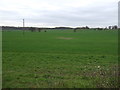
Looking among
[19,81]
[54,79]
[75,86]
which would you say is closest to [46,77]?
[54,79]

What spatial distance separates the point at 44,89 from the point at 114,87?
213 centimetres

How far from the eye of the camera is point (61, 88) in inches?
262

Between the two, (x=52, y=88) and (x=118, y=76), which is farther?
(x=118, y=76)

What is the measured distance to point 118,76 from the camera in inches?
294

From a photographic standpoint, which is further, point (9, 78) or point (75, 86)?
point (9, 78)

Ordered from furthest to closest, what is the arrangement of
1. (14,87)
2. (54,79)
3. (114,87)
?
(54,79), (14,87), (114,87)

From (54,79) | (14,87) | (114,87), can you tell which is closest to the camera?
(114,87)

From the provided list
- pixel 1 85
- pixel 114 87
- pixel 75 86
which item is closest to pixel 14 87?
pixel 1 85

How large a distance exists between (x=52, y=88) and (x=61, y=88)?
287mm

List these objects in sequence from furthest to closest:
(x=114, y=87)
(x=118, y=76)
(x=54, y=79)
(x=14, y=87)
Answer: (x=54, y=79) → (x=118, y=76) → (x=14, y=87) → (x=114, y=87)

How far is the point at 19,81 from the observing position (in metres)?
7.90

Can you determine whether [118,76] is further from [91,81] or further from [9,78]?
[9,78]

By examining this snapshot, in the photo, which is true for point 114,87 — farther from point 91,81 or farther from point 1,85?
point 1,85

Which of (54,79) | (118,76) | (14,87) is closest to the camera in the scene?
(14,87)
